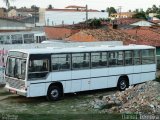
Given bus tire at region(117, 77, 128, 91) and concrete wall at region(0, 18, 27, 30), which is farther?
concrete wall at region(0, 18, 27, 30)

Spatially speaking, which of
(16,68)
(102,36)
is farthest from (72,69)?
(102,36)

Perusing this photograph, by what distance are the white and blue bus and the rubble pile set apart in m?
2.20

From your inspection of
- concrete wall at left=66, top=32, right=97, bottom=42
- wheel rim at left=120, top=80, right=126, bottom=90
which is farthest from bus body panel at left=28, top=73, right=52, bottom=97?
concrete wall at left=66, top=32, right=97, bottom=42

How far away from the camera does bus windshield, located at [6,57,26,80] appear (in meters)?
17.4

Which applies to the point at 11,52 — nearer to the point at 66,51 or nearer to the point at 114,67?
the point at 66,51

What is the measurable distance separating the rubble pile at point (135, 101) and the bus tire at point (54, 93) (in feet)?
6.98

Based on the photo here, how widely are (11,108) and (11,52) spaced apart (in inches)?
119

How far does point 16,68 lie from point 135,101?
543 cm

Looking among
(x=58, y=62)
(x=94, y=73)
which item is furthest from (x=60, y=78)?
(x=94, y=73)

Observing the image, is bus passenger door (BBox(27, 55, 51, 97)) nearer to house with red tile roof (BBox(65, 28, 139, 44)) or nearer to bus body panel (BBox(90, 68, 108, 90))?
Result: bus body panel (BBox(90, 68, 108, 90))

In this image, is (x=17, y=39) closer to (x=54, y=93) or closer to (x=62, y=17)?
(x=54, y=93)

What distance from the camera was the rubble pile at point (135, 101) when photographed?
15066mm

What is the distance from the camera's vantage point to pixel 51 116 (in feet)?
Result: 47.9

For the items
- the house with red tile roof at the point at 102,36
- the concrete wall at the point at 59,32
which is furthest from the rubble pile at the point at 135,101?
the concrete wall at the point at 59,32
